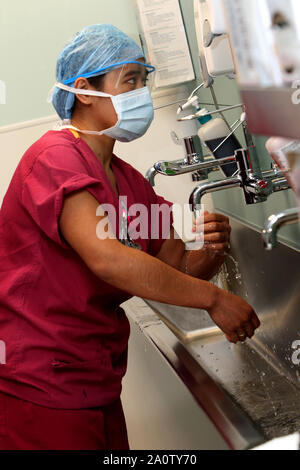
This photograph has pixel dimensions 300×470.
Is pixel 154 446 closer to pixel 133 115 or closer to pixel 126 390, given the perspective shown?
pixel 126 390

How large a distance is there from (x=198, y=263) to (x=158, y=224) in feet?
0.46

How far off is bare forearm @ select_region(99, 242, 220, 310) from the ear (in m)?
0.43

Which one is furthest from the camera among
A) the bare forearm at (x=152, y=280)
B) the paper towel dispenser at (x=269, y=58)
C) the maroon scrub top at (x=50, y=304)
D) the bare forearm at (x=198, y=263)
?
the bare forearm at (x=198, y=263)

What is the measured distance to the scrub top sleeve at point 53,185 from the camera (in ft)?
3.85

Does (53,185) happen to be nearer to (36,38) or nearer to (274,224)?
(274,224)

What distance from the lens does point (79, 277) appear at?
4.22 feet

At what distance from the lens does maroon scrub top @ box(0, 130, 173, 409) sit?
4.13 ft

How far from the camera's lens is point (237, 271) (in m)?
1.93

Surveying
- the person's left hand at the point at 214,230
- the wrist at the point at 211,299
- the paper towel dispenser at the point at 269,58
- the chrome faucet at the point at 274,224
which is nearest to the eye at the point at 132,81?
the person's left hand at the point at 214,230

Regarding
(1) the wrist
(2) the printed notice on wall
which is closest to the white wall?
(2) the printed notice on wall
